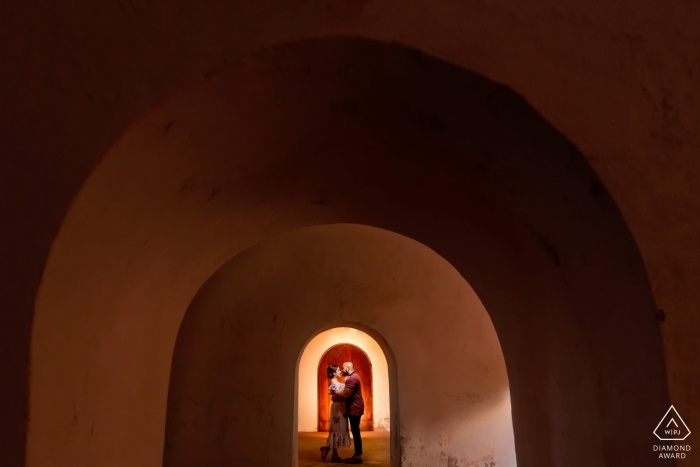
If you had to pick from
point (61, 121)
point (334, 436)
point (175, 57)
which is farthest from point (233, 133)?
point (334, 436)

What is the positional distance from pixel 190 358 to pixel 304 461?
130 inches

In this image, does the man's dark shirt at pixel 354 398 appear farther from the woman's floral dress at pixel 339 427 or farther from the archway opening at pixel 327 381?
the archway opening at pixel 327 381

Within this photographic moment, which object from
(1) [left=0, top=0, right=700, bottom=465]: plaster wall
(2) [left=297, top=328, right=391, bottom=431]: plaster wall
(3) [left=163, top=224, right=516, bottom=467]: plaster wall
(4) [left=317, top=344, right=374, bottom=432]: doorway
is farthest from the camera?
(4) [left=317, top=344, right=374, bottom=432]: doorway

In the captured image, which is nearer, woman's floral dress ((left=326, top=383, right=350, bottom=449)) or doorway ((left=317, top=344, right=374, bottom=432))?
woman's floral dress ((left=326, top=383, right=350, bottom=449))

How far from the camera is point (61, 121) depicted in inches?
61.8

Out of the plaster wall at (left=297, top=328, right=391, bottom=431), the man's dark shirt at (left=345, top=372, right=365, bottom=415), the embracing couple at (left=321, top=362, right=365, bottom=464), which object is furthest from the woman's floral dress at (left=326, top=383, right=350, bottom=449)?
the plaster wall at (left=297, top=328, right=391, bottom=431)

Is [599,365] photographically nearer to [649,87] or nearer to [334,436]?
[649,87]

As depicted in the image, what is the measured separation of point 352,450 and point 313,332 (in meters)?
4.62

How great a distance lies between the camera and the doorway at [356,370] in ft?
42.5

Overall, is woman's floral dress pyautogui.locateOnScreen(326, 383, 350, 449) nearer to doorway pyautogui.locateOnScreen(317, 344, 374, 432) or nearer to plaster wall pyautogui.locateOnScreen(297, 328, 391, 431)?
plaster wall pyautogui.locateOnScreen(297, 328, 391, 431)

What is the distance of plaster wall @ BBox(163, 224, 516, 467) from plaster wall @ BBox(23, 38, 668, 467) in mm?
3332

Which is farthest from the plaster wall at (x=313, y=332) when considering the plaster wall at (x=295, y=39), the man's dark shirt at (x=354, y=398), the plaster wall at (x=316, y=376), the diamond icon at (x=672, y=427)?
the plaster wall at (x=316, y=376)

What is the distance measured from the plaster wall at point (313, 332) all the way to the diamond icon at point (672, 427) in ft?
16.2

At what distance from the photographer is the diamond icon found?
134 cm
